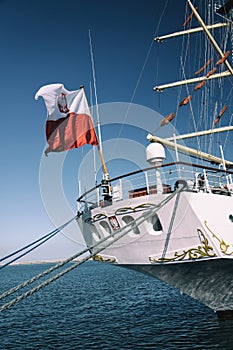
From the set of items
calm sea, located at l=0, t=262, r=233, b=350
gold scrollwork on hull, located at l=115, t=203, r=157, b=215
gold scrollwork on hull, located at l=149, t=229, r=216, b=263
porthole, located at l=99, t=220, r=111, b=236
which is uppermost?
gold scrollwork on hull, located at l=115, t=203, r=157, b=215

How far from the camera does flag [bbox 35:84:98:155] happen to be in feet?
43.4

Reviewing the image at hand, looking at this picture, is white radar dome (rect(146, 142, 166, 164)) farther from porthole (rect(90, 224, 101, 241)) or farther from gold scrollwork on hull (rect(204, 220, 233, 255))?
porthole (rect(90, 224, 101, 241))

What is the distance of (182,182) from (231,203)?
2379 mm

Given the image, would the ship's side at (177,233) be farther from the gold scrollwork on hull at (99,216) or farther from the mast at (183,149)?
the mast at (183,149)

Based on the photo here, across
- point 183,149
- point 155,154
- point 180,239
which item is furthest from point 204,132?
point 180,239

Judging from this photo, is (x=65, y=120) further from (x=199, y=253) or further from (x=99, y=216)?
(x=199, y=253)

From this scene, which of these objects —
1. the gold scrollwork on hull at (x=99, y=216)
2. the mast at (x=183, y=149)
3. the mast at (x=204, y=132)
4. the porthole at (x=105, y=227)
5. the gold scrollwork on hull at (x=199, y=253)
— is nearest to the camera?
the gold scrollwork on hull at (x=199, y=253)

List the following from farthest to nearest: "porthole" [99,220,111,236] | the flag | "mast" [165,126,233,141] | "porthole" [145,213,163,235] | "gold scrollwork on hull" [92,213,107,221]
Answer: "mast" [165,126,233,141] < the flag < "porthole" [99,220,111,236] < "gold scrollwork on hull" [92,213,107,221] < "porthole" [145,213,163,235]

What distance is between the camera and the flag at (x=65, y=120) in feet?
43.4

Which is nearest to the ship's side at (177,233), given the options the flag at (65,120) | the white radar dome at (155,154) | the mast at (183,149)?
the white radar dome at (155,154)

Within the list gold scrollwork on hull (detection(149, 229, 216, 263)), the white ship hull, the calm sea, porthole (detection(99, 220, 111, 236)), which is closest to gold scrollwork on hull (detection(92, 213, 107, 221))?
the white ship hull

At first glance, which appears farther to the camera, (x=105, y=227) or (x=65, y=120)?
(x=65, y=120)

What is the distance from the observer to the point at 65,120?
13.6m

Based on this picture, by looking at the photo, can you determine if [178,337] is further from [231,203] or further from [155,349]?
[231,203]
